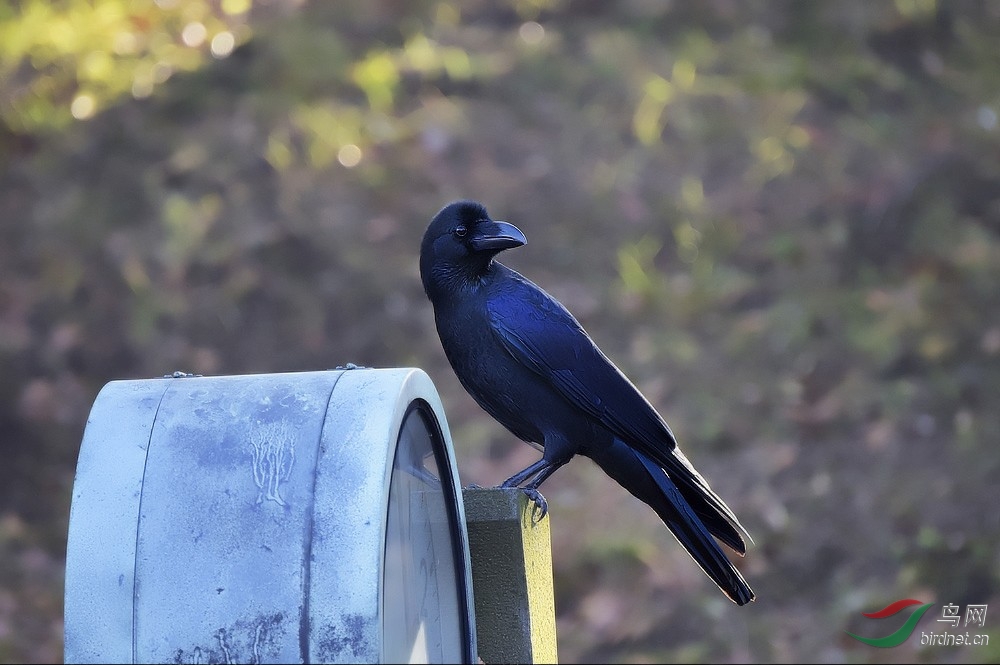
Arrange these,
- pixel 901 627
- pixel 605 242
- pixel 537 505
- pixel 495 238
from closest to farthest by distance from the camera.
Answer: pixel 537 505
pixel 495 238
pixel 901 627
pixel 605 242

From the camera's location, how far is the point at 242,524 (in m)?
2.00

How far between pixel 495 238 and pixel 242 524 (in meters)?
1.64

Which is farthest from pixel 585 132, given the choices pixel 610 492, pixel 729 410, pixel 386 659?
pixel 386 659

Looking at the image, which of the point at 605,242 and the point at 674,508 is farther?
the point at 605,242

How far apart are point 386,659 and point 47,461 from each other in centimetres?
449

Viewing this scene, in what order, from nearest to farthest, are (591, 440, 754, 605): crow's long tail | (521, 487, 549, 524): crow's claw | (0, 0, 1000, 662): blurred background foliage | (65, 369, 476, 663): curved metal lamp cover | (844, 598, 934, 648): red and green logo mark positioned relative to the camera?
(65, 369, 476, 663): curved metal lamp cover, (521, 487, 549, 524): crow's claw, (591, 440, 754, 605): crow's long tail, (844, 598, 934, 648): red and green logo mark, (0, 0, 1000, 662): blurred background foliage

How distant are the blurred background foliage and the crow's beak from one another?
7.99 feet

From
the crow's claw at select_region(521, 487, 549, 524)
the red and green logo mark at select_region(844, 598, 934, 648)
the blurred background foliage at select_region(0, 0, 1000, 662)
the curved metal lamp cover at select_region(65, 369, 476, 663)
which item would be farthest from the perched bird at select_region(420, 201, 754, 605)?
the red and green logo mark at select_region(844, 598, 934, 648)

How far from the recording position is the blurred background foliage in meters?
5.55

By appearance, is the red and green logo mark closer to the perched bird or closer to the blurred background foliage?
the blurred background foliage

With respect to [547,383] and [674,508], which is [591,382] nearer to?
[547,383]

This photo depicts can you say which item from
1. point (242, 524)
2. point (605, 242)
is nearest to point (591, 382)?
point (242, 524)

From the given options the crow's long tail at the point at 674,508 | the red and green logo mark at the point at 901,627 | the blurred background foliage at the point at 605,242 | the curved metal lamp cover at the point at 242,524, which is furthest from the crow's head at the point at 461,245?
the red and green logo mark at the point at 901,627

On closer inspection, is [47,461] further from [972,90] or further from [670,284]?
[972,90]
